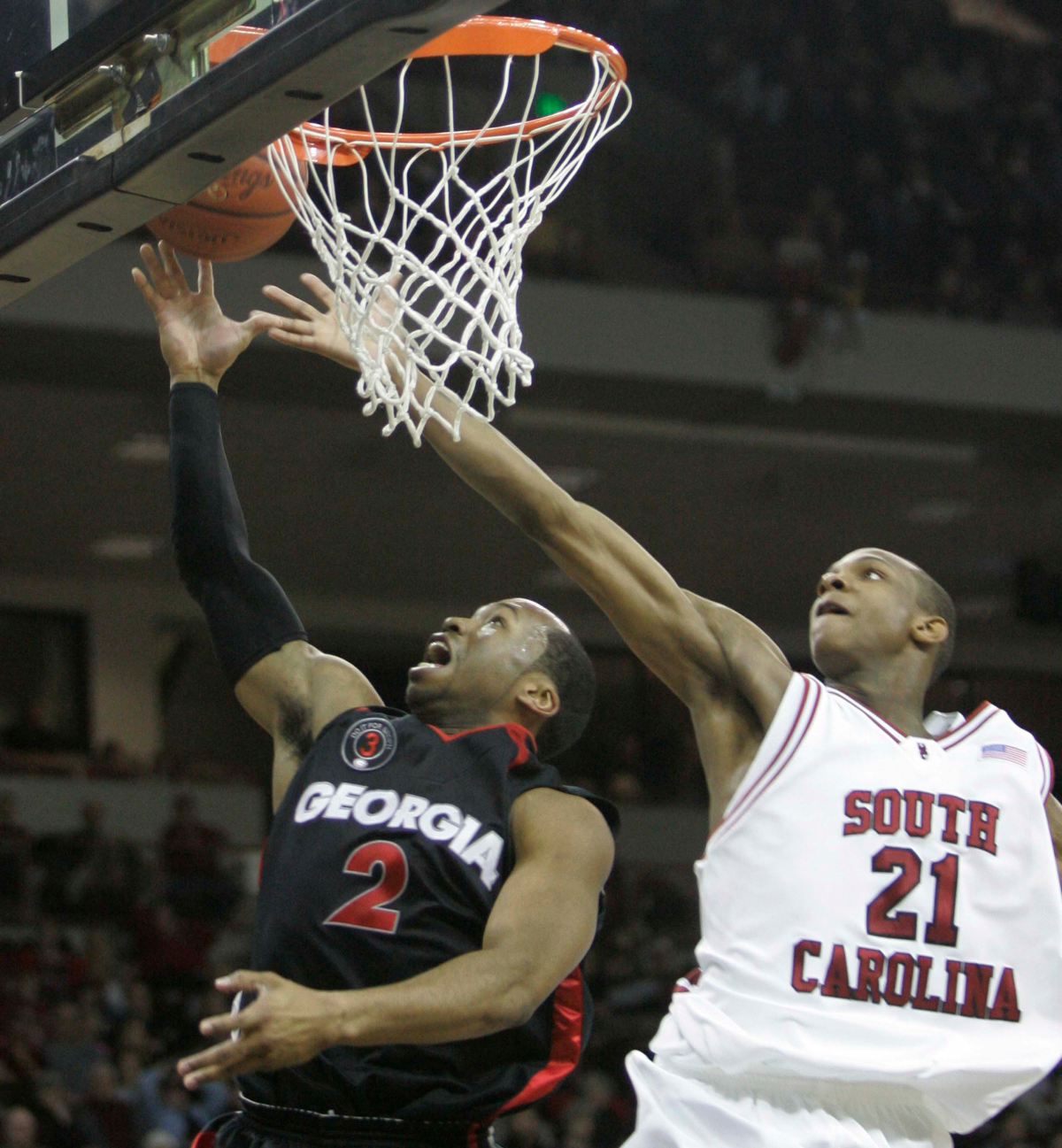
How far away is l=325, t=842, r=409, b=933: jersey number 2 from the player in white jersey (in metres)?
0.60

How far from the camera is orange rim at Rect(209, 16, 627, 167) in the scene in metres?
3.16

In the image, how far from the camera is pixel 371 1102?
2.89 m

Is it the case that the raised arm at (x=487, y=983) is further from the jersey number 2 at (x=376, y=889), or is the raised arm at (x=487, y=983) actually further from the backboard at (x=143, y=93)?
the backboard at (x=143, y=93)

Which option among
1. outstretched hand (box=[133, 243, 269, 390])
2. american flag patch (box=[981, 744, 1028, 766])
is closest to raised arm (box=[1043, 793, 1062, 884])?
american flag patch (box=[981, 744, 1028, 766])

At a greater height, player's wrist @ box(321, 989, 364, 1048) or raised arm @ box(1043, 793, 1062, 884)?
raised arm @ box(1043, 793, 1062, 884)

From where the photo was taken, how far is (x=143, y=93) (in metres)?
2.63

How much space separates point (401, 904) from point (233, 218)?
1.29 metres

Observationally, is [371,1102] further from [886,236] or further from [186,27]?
[886,236]

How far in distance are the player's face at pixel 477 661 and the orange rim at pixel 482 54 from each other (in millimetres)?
914

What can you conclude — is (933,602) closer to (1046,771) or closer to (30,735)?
(1046,771)

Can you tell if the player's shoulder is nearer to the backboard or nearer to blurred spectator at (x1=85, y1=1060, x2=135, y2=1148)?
the backboard

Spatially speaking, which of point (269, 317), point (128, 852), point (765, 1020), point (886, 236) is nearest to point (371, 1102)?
point (765, 1020)

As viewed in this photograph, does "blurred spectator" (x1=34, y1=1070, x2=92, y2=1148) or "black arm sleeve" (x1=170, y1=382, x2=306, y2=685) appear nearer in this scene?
"black arm sleeve" (x1=170, y1=382, x2=306, y2=685)

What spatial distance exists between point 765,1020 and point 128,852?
9185 millimetres
